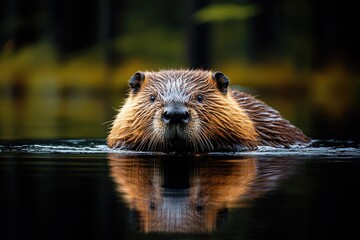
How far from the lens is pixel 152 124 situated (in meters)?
10.2

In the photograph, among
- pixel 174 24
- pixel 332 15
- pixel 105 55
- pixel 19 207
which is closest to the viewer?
pixel 19 207

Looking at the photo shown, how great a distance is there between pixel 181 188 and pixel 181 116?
2447mm

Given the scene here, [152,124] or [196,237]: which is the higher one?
[152,124]

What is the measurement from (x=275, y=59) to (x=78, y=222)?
30.3 m

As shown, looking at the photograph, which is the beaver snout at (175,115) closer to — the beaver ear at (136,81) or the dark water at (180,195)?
the dark water at (180,195)

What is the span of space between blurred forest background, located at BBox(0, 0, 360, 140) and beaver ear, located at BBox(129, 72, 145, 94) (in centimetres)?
1088

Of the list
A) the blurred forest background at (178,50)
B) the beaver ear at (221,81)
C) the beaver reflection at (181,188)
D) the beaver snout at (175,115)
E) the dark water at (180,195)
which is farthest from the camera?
the blurred forest background at (178,50)

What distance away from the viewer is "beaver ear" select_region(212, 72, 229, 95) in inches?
429

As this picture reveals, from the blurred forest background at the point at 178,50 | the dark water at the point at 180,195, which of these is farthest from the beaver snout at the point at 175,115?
the blurred forest background at the point at 178,50

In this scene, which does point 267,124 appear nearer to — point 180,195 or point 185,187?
point 185,187

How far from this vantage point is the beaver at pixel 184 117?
32.4ft

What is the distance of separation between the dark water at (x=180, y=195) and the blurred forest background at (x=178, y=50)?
12.0 meters

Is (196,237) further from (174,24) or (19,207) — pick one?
(174,24)

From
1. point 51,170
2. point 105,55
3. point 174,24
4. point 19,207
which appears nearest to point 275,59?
point 105,55
